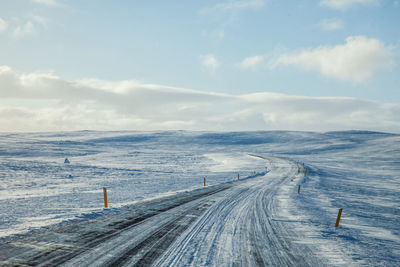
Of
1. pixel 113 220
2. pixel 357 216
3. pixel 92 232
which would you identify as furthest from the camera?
pixel 357 216

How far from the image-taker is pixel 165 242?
7.84 meters

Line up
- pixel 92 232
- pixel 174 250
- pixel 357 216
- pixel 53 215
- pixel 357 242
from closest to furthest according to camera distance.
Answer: pixel 174 250, pixel 92 232, pixel 357 242, pixel 53 215, pixel 357 216

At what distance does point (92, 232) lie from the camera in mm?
8500

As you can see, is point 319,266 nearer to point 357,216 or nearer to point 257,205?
point 257,205

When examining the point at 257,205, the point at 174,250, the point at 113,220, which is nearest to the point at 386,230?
the point at 257,205

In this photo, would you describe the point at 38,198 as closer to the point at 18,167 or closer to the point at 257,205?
the point at 257,205

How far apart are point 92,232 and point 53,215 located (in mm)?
3938

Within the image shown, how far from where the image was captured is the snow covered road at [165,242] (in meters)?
6.43

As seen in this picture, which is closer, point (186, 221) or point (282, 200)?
point (186, 221)

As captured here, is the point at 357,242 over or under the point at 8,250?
under

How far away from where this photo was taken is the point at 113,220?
10219 mm

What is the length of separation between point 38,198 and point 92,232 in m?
9.98

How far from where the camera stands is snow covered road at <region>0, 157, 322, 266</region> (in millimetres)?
6434

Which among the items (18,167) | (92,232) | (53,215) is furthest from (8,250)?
→ (18,167)
